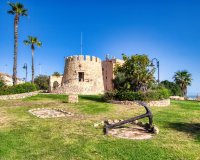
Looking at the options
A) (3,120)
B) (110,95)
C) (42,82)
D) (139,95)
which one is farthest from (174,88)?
(3,120)

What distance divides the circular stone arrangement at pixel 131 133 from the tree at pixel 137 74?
45.6ft

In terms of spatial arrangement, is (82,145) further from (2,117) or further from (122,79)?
(122,79)

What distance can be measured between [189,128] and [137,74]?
13.5 m

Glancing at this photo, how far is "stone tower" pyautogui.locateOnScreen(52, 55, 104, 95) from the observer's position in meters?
36.9

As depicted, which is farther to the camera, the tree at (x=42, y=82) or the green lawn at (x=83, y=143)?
the tree at (x=42, y=82)

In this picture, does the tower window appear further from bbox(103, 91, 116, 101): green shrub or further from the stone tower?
bbox(103, 91, 116, 101): green shrub

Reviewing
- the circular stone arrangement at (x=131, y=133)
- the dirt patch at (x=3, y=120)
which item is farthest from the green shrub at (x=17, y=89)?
the circular stone arrangement at (x=131, y=133)

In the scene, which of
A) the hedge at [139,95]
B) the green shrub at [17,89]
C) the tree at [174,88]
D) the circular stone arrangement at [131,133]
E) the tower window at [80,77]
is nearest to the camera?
the circular stone arrangement at [131,133]

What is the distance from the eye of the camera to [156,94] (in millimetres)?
23266

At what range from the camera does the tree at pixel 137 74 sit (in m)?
25.5

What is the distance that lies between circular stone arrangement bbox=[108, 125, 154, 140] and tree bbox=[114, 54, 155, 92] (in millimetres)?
13889

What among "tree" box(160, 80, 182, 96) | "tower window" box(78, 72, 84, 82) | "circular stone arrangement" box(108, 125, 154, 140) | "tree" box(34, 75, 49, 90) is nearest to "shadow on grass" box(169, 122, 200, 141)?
"circular stone arrangement" box(108, 125, 154, 140)

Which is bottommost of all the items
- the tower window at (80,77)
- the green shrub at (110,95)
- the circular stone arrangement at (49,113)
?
the circular stone arrangement at (49,113)

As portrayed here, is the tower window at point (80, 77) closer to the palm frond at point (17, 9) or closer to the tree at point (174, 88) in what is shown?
the palm frond at point (17, 9)
